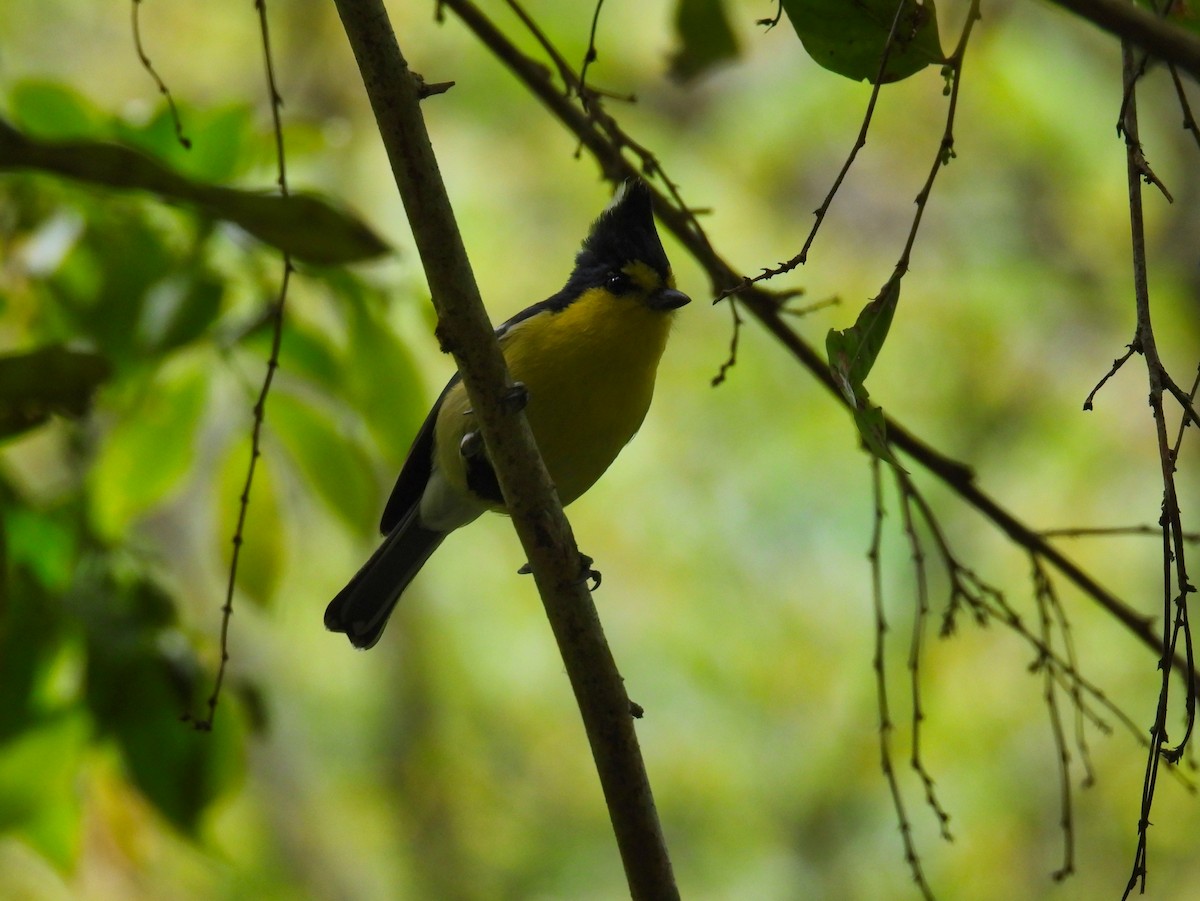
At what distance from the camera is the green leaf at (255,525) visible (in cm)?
261

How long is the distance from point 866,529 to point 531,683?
8.50 feet

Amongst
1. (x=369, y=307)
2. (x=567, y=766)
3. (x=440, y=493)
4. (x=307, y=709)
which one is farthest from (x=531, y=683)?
(x=369, y=307)

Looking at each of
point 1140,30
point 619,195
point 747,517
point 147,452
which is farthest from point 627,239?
point 747,517

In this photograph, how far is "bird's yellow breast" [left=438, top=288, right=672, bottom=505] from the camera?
3.11 metres

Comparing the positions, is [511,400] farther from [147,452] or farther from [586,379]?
[586,379]

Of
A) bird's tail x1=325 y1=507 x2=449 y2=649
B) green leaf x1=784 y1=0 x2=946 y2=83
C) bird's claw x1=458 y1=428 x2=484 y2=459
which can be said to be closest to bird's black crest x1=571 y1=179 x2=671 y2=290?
bird's claw x1=458 y1=428 x2=484 y2=459

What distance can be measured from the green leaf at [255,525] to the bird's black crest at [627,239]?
115 centimetres

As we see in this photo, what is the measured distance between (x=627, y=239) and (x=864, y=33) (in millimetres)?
1761

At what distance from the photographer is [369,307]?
8.74 ft

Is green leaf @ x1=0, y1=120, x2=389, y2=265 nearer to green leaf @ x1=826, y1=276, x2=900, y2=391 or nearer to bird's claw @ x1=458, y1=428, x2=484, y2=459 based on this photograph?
green leaf @ x1=826, y1=276, x2=900, y2=391

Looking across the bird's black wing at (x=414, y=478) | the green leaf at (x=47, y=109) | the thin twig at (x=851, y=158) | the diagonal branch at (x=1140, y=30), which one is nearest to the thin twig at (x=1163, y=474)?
the thin twig at (x=851, y=158)

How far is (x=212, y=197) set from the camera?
5.60ft

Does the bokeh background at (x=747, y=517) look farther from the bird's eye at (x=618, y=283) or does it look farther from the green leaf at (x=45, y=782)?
the green leaf at (x=45, y=782)

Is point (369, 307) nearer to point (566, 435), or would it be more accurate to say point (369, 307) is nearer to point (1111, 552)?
point (566, 435)
